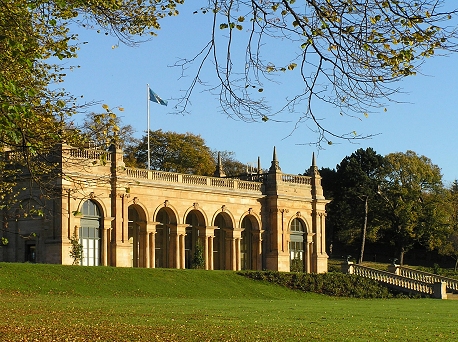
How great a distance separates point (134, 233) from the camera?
2147 inches

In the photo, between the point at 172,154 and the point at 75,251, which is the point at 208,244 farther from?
the point at 172,154

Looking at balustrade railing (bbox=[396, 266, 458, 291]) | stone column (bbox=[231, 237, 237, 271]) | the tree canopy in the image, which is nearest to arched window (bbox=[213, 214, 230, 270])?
stone column (bbox=[231, 237, 237, 271])

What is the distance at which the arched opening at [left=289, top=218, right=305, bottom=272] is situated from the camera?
2482 inches

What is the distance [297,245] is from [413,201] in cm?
1985

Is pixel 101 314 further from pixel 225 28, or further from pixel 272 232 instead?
pixel 272 232

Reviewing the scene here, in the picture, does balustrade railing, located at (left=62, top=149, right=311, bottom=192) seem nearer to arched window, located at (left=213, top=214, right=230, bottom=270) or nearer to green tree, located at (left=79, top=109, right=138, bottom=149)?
arched window, located at (left=213, top=214, right=230, bottom=270)

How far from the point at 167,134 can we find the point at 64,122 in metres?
59.6

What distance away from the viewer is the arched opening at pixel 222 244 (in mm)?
60062

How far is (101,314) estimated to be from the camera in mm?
23656

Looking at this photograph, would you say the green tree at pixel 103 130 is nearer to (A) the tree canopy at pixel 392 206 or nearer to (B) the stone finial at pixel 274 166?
(B) the stone finial at pixel 274 166

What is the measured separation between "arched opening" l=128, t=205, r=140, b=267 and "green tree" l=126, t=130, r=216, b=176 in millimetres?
23401

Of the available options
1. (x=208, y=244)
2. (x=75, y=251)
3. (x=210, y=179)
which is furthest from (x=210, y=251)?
(x=75, y=251)

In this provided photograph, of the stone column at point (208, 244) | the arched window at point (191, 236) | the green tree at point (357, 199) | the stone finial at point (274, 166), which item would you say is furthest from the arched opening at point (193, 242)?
the green tree at point (357, 199)

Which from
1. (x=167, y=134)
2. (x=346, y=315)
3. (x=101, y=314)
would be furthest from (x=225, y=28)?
(x=167, y=134)
